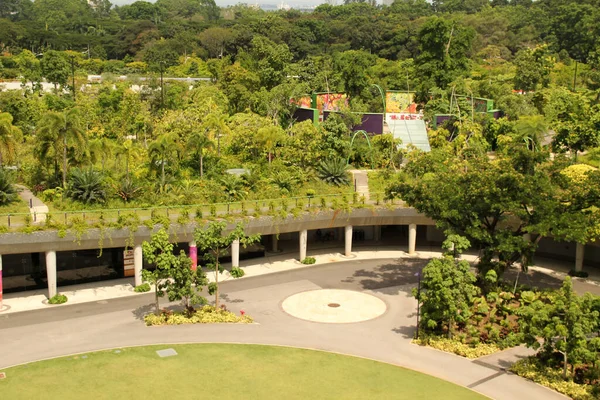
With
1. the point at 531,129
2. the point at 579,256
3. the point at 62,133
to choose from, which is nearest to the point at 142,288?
the point at 62,133

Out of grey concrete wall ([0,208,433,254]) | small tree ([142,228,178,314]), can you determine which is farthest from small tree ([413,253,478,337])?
grey concrete wall ([0,208,433,254])

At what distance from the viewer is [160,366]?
31.0 m

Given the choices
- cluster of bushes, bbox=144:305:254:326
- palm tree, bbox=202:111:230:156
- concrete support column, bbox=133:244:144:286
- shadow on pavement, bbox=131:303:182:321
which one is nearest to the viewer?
cluster of bushes, bbox=144:305:254:326

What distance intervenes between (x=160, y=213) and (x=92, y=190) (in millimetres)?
6427

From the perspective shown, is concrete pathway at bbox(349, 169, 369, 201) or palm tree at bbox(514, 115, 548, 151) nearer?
concrete pathway at bbox(349, 169, 369, 201)

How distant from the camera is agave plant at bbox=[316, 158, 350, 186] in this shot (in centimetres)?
5356

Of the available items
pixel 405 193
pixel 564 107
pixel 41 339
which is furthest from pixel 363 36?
pixel 41 339

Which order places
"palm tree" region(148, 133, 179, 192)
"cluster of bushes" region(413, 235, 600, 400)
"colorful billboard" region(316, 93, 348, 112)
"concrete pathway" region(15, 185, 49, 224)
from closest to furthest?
"cluster of bushes" region(413, 235, 600, 400) < "concrete pathway" region(15, 185, 49, 224) < "palm tree" region(148, 133, 179, 192) < "colorful billboard" region(316, 93, 348, 112)

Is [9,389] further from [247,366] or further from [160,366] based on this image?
[247,366]

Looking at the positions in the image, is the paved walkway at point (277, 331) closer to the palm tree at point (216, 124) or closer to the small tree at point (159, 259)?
the small tree at point (159, 259)

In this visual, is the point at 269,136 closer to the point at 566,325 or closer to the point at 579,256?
the point at 579,256

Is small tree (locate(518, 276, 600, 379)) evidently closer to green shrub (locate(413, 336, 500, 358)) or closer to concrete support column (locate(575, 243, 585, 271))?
green shrub (locate(413, 336, 500, 358))

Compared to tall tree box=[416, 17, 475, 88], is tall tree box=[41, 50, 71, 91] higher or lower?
lower

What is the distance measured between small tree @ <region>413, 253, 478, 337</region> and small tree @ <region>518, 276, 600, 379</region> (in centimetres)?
323
